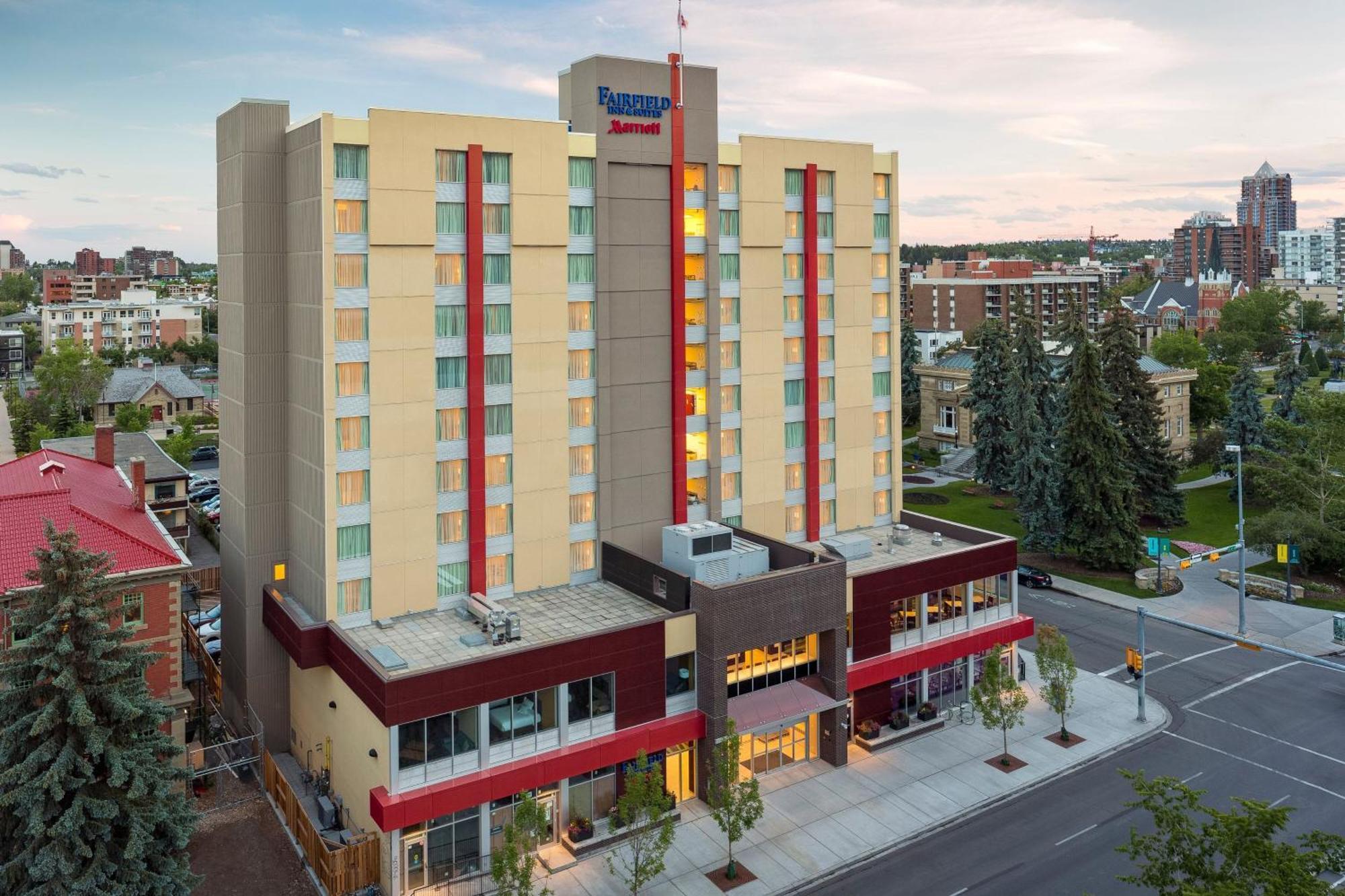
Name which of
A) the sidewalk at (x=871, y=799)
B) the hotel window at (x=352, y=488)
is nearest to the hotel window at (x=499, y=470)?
the hotel window at (x=352, y=488)

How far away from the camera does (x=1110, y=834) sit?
117ft

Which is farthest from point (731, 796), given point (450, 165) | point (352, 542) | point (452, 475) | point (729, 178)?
point (729, 178)

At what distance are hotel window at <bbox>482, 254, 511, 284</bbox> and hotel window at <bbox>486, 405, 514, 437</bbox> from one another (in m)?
→ 5.04

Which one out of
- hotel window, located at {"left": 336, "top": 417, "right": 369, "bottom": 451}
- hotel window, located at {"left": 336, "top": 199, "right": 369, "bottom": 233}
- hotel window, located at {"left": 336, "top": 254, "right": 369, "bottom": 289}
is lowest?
hotel window, located at {"left": 336, "top": 417, "right": 369, "bottom": 451}

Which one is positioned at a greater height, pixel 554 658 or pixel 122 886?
pixel 554 658

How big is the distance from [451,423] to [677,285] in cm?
1162

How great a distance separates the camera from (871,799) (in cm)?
3856

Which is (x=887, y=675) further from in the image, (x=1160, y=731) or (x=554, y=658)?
(x=554, y=658)

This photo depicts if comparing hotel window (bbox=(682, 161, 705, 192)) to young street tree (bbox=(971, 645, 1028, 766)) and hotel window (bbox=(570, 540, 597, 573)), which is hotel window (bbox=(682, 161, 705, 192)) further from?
young street tree (bbox=(971, 645, 1028, 766))

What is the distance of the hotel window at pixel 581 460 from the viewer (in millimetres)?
42531

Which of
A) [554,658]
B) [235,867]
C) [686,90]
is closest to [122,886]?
[235,867]

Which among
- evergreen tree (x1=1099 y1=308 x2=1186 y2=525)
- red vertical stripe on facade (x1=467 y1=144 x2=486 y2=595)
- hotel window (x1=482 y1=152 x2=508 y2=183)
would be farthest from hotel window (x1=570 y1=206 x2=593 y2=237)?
evergreen tree (x1=1099 y1=308 x2=1186 y2=525)

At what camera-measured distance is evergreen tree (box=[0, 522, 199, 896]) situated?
26.1m

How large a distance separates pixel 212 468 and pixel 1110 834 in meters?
95.2
